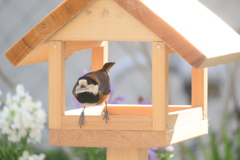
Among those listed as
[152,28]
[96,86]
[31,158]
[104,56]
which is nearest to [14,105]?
[31,158]

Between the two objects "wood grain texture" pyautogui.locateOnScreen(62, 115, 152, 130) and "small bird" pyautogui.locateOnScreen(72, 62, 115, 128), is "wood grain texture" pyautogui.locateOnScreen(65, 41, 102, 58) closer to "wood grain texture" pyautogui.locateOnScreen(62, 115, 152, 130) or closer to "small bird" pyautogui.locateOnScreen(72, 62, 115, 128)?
"small bird" pyautogui.locateOnScreen(72, 62, 115, 128)

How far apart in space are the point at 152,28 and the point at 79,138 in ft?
1.52

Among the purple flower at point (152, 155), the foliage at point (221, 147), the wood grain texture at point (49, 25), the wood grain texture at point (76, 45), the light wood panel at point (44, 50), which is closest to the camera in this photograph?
the wood grain texture at point (49, 25)

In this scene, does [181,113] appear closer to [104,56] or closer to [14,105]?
[104,56]

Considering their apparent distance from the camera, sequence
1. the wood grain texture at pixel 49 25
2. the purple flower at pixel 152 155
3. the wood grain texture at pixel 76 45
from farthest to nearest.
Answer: the purple flower at pixel 152 155 → the wood grain texture at pixel 76 45 → the wood grain texture at pixel 49 25

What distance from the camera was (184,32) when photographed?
2359mm

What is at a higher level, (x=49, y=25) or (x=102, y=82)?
(x=49, y=25)

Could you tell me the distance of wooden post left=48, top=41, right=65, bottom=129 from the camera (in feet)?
8.09

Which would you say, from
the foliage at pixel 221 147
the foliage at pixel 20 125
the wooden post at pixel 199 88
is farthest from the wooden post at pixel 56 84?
the foliage at pixel 221 147

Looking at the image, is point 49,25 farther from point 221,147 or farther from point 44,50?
point 221,147

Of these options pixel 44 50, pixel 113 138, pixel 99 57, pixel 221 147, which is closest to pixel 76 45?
pixel 44 50

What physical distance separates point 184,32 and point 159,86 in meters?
0.20

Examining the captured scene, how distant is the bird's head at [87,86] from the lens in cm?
245

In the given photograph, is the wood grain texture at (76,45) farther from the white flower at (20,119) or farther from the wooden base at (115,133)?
the white flower at (20,119)
